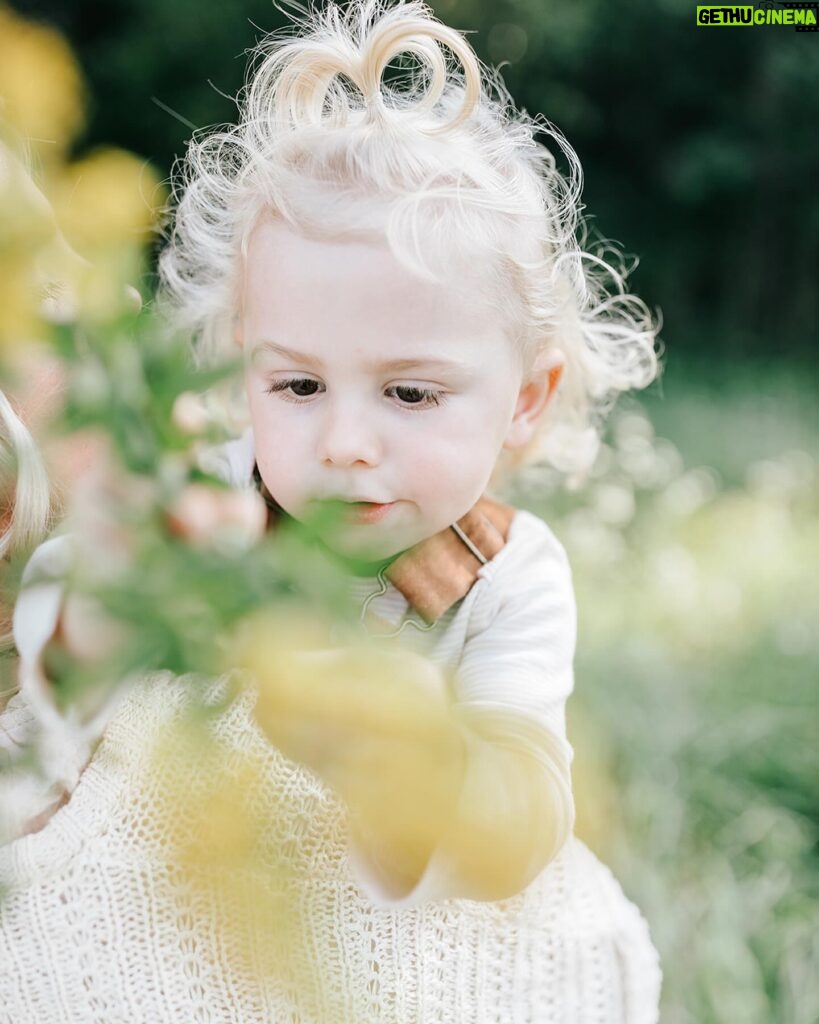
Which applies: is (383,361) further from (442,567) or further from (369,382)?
(442,567)

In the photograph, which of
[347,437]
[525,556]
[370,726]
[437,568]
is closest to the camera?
[370,726]

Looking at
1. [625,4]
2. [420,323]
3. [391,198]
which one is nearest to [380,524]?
[420,323]

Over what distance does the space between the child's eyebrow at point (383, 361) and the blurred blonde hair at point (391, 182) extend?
2.9 inches

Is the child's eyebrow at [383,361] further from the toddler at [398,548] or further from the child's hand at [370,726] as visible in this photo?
the child's hand at [370,726]

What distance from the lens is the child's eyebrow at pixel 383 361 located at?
1.08 m

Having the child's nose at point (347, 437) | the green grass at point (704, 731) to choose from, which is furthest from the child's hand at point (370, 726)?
the green grass at point (704, 731)

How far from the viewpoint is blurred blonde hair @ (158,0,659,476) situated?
1.15 meters

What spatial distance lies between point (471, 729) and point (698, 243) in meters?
14.4

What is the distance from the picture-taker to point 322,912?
129 cm

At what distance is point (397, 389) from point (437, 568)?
8.8 inches

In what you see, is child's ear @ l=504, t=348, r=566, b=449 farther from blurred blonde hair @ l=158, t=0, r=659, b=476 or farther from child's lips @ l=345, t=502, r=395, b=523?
child's lips @ l=345, t=502, r=395, b=523

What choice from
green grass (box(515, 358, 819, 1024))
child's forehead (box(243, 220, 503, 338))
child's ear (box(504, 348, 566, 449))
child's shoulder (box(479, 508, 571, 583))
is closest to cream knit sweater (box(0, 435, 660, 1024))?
child's shoulder (box(479, 508, 571, 583))

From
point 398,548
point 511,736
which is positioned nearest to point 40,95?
point 398,548

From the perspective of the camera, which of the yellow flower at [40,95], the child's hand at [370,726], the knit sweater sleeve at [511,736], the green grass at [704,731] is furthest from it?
the green grass at [704,731]
